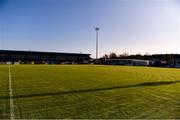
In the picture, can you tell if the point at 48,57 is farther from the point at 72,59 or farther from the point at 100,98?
the point at 100,98

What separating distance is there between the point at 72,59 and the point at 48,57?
47.6 feet

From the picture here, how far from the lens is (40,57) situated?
13425 centimetres

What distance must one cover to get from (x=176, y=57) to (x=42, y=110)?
122413 millimetres

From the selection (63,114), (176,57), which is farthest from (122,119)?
(176,57)

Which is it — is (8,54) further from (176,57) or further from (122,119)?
(122,119)

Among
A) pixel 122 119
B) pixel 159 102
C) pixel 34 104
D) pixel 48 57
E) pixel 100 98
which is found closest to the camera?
pixel 122 119

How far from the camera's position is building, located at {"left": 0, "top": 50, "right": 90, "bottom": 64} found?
123 meters

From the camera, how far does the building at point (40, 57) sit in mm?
122938

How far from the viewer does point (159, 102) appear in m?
9.32

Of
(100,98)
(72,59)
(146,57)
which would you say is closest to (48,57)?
(72,59)

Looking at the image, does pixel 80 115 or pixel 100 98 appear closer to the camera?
pixel 80 115

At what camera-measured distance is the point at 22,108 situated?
798 centimetres

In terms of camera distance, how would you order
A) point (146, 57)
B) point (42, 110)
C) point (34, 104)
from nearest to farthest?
point (42, 110), point (34, 104), point (146, 57)

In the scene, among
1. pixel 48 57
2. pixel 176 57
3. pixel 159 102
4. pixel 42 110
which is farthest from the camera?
pixel 48 57
